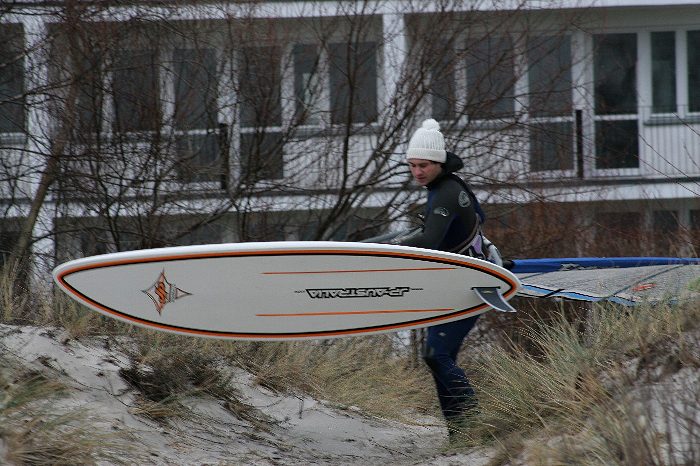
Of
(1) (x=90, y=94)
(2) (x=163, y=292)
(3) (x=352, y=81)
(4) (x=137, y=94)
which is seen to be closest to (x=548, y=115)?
(3) (x=352, y=81)

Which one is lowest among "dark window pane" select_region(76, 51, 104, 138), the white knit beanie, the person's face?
the person's face

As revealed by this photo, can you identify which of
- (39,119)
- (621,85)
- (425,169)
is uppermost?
(621,85)

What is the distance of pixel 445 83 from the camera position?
10.1 m

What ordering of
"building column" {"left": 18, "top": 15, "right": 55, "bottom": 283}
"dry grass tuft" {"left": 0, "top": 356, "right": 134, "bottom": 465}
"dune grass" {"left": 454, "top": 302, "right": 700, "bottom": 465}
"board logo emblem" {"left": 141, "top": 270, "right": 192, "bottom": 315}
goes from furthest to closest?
"building column" {"left": 18, "top": 15, "right": 55, "bottom": 283} → "board logo emblem" {"left": 141, "top": 270, "right": 192, "bottom": 315} → "dry grass tuft" {"left": 0, "top": 356, "right": 134, "bottom": 465} → "dune grass" {"left": 454, "top": 302, "right": 700, "bottom": 465}

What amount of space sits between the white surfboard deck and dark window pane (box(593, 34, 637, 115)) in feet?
37.4

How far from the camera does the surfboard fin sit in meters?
5.92

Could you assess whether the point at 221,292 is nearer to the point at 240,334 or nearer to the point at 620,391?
the point at 240,334

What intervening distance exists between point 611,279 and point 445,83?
11.7 ft

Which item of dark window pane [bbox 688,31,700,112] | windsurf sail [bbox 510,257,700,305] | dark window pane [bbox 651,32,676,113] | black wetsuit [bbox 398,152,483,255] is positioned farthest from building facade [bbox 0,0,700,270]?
dark window pane [bbox 688,31,700,112]

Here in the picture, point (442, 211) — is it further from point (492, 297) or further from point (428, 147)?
point (492, 297)

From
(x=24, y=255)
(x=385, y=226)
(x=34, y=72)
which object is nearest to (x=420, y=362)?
(x=385, y=226)

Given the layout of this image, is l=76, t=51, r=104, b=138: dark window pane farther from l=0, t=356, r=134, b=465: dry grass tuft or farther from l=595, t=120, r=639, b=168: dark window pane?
l=595, t=120, r=639, b=168: dark window pane

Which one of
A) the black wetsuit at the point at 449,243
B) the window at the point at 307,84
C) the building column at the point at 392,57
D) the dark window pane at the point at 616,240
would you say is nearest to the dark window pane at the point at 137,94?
the window at the point at 307,84

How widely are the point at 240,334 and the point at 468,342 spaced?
3812mm
